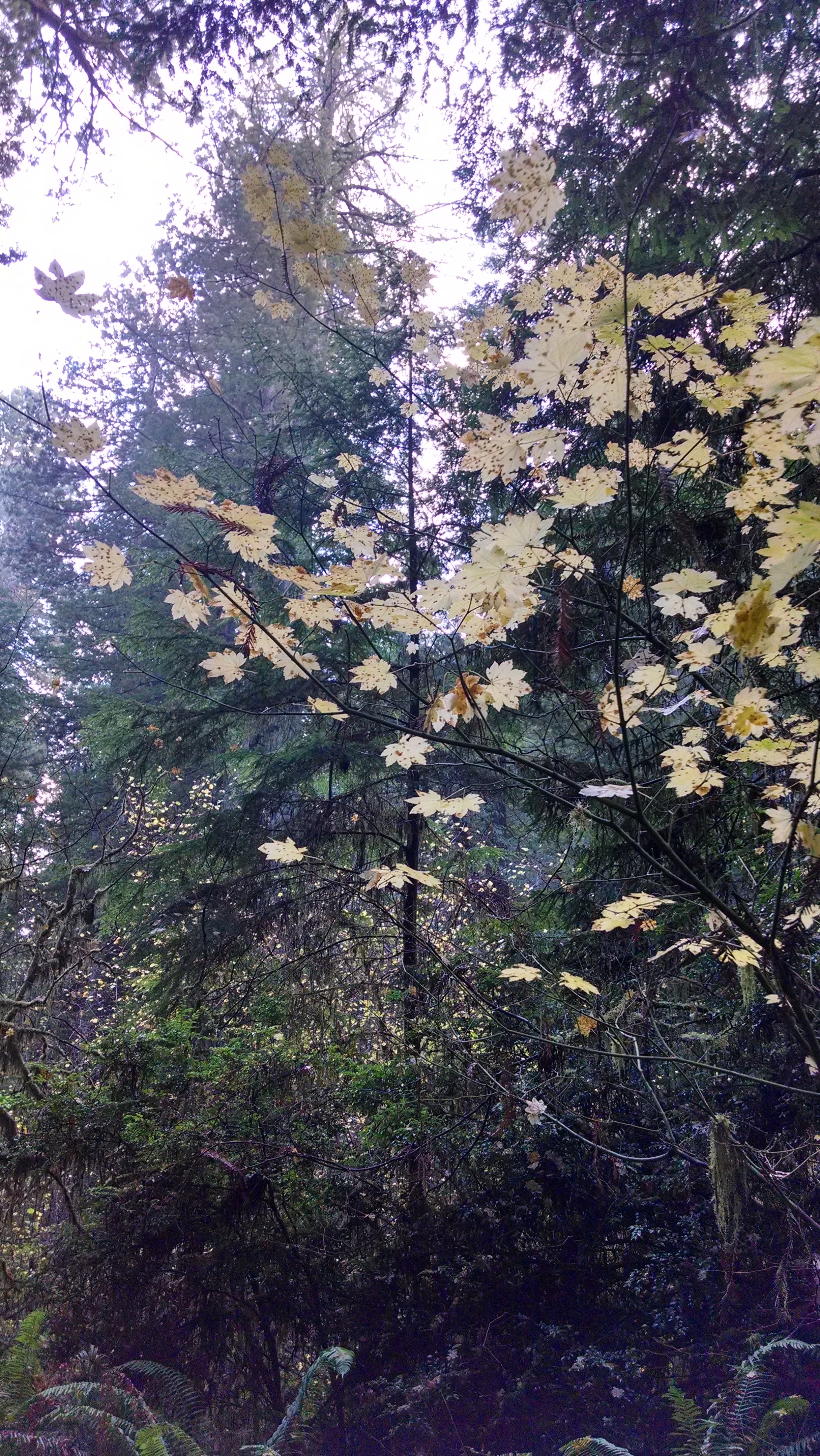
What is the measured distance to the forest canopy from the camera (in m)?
1.75

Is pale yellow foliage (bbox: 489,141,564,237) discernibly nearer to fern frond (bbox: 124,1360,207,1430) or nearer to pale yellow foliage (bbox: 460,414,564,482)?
pale yellow foliage (bbox: 460,414,564,482)

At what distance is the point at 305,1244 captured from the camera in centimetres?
450

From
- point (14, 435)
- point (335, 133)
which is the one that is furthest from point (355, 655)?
point (14, 435)

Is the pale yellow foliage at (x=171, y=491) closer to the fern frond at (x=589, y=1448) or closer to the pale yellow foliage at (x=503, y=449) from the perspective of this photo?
the pale yellow foliage at (x=503, y=449)

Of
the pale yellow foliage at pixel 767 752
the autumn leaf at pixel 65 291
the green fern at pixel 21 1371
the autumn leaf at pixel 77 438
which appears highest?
the autumn leaf at pixel 65 291

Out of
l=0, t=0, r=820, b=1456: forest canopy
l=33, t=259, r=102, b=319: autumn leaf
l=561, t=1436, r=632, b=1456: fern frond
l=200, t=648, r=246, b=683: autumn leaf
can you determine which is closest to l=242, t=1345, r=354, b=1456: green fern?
l=0, t=0, r=820, b=1456: forest canopy

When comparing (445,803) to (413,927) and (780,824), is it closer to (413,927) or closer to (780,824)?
(780,824)

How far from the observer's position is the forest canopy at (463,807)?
5.75 feet

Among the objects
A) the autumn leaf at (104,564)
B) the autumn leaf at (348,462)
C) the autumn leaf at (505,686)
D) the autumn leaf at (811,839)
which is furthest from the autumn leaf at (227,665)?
the autumn leaf at (811,839)

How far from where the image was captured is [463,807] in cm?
194

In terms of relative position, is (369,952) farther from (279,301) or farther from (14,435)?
(14,435)

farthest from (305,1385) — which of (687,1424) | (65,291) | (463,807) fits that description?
(65,291)

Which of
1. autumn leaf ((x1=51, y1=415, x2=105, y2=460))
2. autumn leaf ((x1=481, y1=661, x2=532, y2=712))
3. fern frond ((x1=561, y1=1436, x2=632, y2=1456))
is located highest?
autumn leaf ((x1=51, y1=415, x2=105, y2=460))

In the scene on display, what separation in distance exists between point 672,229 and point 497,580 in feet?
6.53
